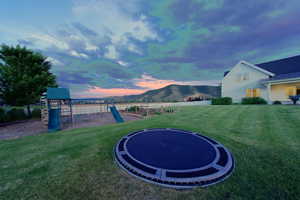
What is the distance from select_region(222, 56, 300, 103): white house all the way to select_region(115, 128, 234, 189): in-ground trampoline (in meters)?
15.7

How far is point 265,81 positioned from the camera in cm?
1228

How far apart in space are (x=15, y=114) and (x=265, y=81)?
2439 cm

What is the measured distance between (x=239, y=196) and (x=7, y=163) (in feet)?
13.4

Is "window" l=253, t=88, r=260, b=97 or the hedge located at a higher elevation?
"window" l=253, t=88, r=260, b=97

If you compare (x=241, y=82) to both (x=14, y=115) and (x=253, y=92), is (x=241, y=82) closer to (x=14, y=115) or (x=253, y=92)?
(x=253, y=92)

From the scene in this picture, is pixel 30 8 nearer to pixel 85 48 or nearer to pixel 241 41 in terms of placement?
pixel 85 48

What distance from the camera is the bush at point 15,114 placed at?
26.2 feet

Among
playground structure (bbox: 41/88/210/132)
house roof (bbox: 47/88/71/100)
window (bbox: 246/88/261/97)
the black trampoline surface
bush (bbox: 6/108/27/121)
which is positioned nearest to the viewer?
the black trampoline surface

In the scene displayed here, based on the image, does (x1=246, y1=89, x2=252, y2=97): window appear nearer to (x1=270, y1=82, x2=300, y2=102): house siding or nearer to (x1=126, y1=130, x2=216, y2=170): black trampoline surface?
(x1=270, y1=82, x2=300, y2=102): house siding

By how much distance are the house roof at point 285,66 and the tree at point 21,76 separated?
25193mm

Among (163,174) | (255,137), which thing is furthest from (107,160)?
(255,137)

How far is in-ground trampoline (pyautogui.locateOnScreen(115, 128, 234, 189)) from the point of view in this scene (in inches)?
60.9

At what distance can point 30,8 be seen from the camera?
22.1 feet

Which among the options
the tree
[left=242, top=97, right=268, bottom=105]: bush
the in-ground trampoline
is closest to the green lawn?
the in-ground trampoline
